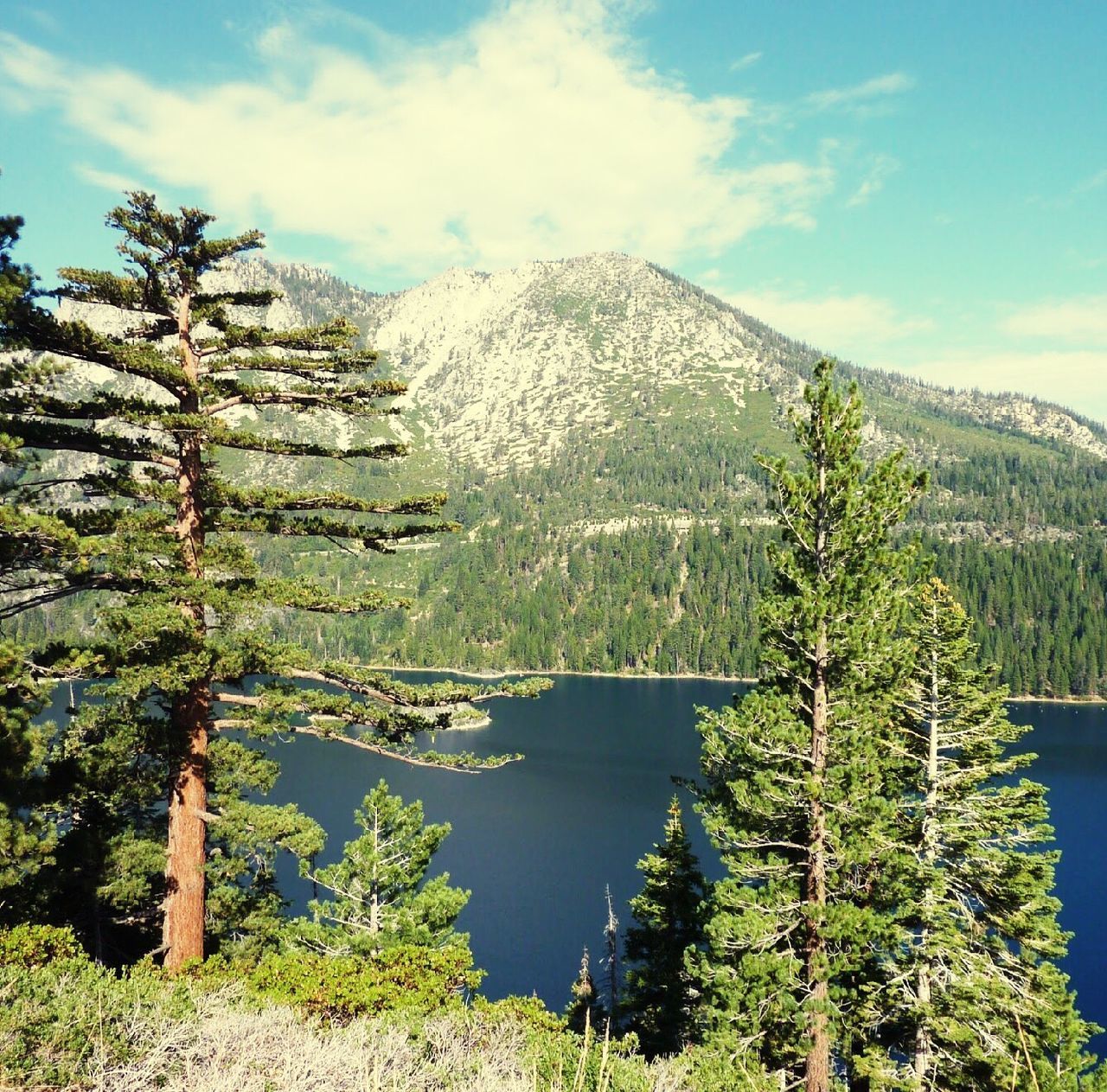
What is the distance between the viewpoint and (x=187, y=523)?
506 inches

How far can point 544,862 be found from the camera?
211 feet

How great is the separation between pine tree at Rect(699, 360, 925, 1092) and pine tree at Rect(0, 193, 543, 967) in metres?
6.07

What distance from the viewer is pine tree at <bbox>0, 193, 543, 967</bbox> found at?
11.2m

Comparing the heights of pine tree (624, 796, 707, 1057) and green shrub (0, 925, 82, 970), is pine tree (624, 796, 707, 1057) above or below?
below

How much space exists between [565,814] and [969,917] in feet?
216

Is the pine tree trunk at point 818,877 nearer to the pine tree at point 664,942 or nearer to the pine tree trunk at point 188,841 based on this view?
the pine tree at point 664,942

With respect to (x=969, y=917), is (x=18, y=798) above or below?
above

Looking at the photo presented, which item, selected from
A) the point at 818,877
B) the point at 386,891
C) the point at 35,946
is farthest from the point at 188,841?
the point at 386,891

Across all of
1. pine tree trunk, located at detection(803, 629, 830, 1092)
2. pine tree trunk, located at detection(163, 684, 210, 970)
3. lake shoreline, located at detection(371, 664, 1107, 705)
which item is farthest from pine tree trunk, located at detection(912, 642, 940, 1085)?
lake shoreline, located at detection(371, 664, 1107, 705)

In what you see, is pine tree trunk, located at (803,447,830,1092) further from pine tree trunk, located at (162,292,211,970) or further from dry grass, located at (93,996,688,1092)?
pine tree trunk, located at (162,292,211,970)

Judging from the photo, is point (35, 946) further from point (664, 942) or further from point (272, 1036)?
point (664, 942)

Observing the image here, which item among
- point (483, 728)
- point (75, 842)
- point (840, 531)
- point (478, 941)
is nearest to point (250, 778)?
point (75, 842)

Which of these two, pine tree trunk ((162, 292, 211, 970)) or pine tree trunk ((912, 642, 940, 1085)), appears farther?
pine tree trunk ((912, 642, 940, 1085))

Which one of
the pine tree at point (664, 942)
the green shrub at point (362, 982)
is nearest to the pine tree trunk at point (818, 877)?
the green shrub at point (362, 982)
